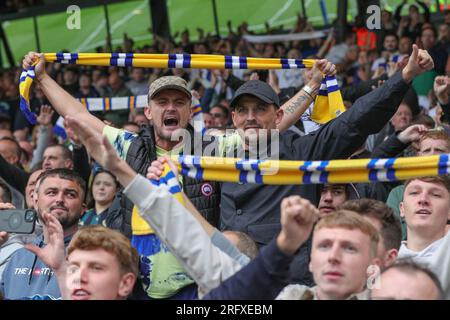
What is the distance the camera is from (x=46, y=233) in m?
5.83

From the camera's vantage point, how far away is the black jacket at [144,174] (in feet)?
18.1

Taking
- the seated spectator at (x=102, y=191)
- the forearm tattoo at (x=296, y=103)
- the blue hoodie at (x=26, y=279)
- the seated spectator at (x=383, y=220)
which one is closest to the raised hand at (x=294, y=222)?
the seated spectator at (x=383, y=220)

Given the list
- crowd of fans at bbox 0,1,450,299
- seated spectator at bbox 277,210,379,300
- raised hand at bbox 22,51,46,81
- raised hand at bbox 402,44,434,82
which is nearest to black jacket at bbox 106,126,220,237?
crowd of fans at bbox 0,1,450,299

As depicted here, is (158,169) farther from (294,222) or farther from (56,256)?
(294,222)

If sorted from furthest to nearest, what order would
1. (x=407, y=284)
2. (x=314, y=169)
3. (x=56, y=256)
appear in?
(x=56, y=256) → (x=314, y=169) → (x=407, y=284)

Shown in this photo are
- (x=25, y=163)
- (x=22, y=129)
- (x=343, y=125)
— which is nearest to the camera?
(x=343, y=125)

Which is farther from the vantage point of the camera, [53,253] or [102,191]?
[102,191]

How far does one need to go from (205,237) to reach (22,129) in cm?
985

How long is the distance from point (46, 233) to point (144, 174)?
78cm

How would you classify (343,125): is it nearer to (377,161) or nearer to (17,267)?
(377,161)

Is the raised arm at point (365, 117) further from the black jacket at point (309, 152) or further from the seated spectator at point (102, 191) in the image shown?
the seated spectator at point (102, 191)

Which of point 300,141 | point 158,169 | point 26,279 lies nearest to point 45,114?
point 26,279

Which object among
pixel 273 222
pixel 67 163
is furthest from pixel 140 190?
pixel 67 163
